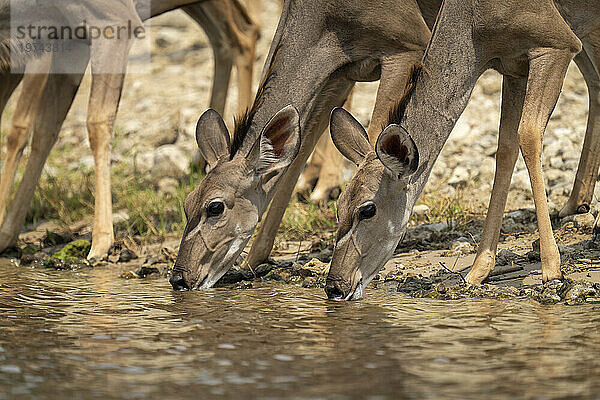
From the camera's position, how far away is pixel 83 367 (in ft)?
13.1

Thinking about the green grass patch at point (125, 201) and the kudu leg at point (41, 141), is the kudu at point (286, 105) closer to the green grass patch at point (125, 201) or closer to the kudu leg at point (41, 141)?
the green grass patch at point (125, 201)

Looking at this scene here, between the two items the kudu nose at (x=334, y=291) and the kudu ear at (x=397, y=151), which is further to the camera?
the kudu nose at (x=334, y=291)

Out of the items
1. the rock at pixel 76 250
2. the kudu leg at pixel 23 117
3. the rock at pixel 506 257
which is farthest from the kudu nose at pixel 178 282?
the kudu leg at pixel 23 117

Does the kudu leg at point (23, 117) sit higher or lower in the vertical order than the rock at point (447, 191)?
higher

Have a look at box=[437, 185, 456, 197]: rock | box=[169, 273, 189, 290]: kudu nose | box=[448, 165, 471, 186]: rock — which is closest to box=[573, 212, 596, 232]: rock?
box=[437, 185, 456, 197]: rock

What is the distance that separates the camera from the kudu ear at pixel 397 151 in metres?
5.47

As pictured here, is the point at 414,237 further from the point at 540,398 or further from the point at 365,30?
the point at 540,398

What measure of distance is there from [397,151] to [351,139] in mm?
400

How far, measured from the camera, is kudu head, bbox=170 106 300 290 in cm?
619

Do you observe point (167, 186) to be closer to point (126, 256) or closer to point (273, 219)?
point (126, 256)

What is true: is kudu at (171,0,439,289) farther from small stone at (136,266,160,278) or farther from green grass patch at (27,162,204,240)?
green grass patch at (27,162,204,240)

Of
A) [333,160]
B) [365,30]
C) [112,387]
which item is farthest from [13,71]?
[112,387]

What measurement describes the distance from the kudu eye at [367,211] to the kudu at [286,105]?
30.2 inches

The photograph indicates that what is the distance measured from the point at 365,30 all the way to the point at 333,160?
2.53 meters
